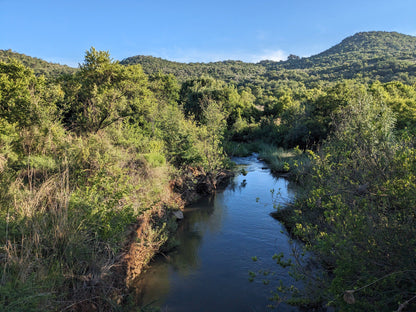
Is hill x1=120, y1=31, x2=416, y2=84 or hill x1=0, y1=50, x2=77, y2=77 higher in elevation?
hill x1=120, y1=31, x2=416, y2=84

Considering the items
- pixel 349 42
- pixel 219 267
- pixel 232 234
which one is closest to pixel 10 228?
pixel 219 267

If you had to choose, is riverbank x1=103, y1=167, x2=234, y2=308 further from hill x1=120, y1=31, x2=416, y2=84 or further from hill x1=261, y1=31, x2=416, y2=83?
hill x1=261, y1=31, x2=416, y2=83

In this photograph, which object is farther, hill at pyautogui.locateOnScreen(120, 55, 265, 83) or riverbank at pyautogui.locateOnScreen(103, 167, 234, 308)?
hill at pyautogui.locateOnScreen(120, 55, 265, 83)

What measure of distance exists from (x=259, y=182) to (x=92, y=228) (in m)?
15.1

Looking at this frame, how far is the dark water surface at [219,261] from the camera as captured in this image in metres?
7.16

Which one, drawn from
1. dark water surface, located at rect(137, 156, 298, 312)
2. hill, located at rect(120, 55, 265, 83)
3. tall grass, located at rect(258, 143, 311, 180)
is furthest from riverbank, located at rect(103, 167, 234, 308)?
hill, located at rect(120, 55, 265, 83)

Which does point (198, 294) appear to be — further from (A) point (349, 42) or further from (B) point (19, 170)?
(A) point (349, 42)

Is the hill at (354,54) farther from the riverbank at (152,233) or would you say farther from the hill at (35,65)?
the riverbank at (152,233)

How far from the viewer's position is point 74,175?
351 inches

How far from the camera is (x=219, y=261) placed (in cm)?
926

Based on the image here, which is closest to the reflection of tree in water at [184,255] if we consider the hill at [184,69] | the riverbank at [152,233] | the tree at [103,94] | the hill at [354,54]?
the riverbank at [152,233]

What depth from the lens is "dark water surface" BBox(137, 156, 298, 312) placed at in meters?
7.16

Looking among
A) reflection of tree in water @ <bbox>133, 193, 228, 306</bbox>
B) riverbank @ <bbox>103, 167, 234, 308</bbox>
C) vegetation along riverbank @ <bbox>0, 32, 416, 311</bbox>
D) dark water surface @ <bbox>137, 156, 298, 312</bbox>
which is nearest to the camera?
vegetation along riverbank @ <bbox>0, 32, 416, 311</bbox>

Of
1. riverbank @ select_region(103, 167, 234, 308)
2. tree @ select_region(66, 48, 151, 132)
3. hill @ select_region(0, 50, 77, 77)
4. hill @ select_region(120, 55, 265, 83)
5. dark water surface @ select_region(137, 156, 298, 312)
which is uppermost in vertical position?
hill @ select_region(120, 55, 265, 83)
